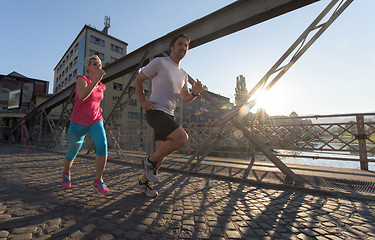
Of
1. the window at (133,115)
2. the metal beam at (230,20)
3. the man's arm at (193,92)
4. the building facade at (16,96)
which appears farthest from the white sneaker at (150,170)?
the window at (133,115)

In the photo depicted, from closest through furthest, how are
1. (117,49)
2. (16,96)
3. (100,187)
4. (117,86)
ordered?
(100,187) < (16,96) < (117,86) < (117,49)

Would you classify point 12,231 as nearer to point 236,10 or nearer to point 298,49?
point 298,49

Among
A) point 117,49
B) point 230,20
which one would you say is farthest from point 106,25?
point 230,20

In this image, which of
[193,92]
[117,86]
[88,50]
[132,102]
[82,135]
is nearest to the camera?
[193,92]

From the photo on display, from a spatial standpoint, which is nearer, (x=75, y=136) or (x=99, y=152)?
(x=99, y=152)

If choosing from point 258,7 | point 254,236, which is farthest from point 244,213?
point 258,7

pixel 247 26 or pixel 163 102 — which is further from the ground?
pixel 247 26

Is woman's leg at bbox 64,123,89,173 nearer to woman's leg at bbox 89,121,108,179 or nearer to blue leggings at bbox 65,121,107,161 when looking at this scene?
blue leggings at bbox 65,121,107,161

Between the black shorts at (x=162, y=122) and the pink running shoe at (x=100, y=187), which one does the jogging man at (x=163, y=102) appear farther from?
the pink running shoe at (x=100, y=187)

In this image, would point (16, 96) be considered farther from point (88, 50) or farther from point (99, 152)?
point (99, 152)

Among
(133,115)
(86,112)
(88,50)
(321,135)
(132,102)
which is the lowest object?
(321,135)

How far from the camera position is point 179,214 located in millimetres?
A: 1774

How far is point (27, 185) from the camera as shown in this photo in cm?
281

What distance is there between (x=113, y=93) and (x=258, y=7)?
32.3m
